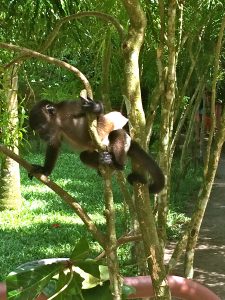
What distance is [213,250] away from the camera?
231 inches

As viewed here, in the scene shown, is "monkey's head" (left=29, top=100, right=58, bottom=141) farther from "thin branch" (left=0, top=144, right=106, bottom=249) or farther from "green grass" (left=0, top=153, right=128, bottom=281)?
"green grass" (left=0, top=153, right=128, bottom=281)

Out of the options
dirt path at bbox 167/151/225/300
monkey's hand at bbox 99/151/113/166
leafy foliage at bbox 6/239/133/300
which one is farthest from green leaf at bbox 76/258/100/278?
dirt path at bbox 167/151/225/300

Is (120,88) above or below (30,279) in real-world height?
above

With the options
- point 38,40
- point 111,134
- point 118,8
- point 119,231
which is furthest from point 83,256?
point 119,231

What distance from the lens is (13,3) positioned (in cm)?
254

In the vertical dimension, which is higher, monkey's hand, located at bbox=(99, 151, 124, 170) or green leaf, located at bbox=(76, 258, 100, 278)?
monkey's hand, located at bbox=(99, 151, 124, 170)

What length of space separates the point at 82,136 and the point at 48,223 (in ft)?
12.4

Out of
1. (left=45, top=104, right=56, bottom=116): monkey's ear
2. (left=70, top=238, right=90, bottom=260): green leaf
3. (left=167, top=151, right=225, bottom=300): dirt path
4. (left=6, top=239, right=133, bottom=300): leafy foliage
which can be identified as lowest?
(left=167, top=151, right=225, bottom=300): dirt path

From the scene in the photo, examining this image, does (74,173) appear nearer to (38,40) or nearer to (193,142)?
(193,142)

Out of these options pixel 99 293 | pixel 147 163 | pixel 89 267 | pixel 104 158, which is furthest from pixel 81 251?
pixel 147 163

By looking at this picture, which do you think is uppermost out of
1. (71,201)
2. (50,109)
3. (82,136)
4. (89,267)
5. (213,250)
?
(50,109)

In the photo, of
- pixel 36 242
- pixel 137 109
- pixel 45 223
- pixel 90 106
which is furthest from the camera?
pixel 45 223

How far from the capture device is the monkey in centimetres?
246

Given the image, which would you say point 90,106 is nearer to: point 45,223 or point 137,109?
point 137,109
